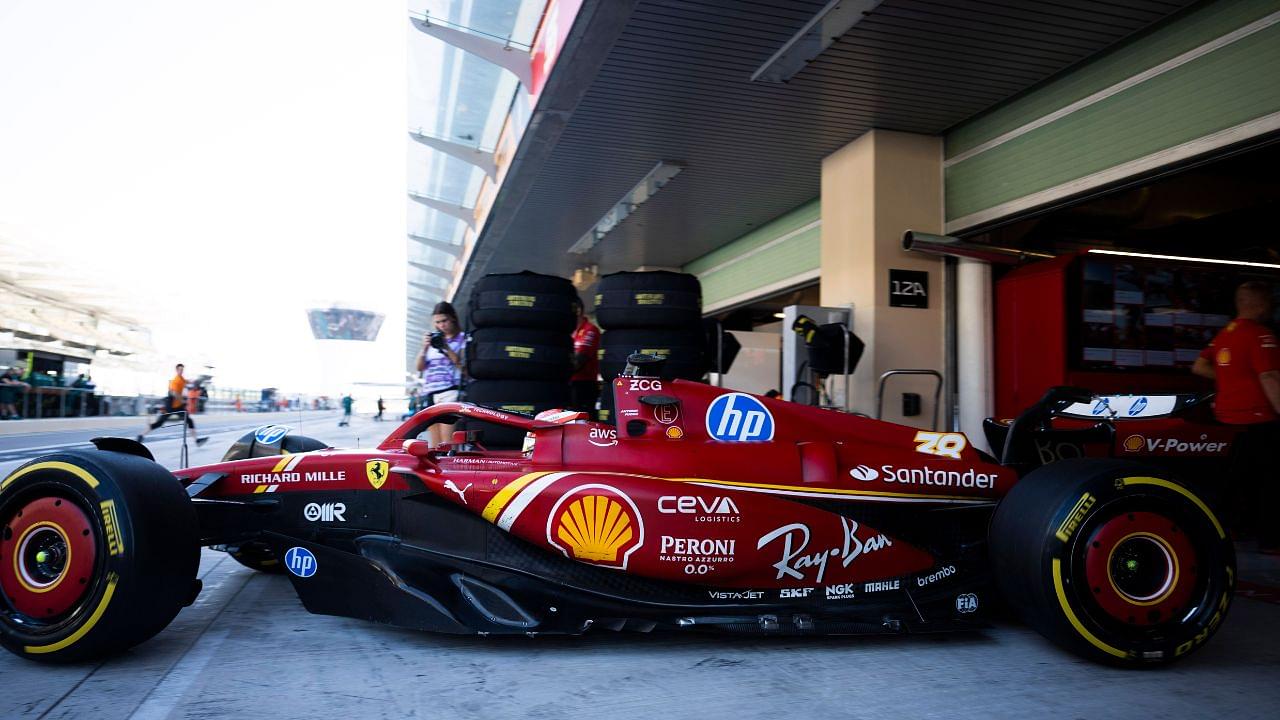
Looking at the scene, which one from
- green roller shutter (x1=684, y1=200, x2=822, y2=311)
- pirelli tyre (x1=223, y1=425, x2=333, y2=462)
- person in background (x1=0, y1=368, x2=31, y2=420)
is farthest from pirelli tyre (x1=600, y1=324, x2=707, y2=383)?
person in background (x1=0, y1=368, x2=31, y2=420)

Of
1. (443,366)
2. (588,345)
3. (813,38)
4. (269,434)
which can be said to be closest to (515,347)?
(443,366)

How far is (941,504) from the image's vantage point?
3230mm

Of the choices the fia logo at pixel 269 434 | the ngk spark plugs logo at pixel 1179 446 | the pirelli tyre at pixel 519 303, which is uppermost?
the pirelli tyre at pixel 519 303

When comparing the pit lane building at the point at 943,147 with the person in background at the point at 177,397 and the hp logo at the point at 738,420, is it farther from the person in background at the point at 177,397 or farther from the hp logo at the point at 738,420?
the person in background at the point at 177,397

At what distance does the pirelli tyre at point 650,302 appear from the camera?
5191 millimetres

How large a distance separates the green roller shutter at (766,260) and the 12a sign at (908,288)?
2.03 m

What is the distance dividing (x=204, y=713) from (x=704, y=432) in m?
2.06

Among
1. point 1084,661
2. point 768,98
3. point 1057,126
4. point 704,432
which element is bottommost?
point 1084,661

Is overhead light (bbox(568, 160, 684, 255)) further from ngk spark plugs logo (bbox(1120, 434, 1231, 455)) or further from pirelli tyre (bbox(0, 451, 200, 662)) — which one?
pirelli tyre (bbox(0, 451, 200, 662))

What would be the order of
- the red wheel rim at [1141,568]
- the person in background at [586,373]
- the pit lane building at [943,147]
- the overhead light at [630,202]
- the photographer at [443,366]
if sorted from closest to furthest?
the red wheel rim at [1141,568] < the pit lane building at [943,147] < the photographer at [443,366] < the person in background at [586,373] < the overhead light at [630,202]

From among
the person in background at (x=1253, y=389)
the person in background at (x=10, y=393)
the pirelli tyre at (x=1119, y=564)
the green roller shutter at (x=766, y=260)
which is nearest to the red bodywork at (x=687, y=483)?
the pirelli tyre at (x=1119, y=564)

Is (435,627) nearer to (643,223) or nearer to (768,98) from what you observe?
(768,98)

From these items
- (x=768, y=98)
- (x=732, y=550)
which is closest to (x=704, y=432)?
(x=732, y=550)

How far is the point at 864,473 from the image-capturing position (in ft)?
10.5
